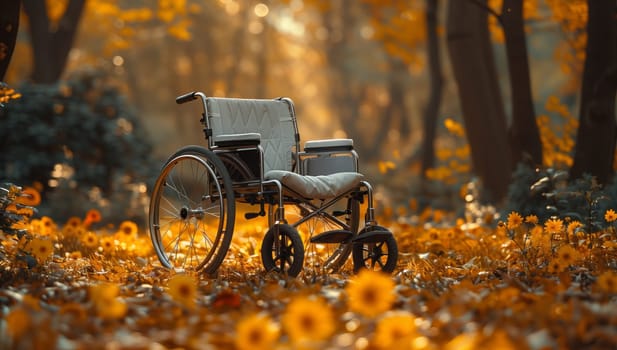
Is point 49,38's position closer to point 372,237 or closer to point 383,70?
point 372,237

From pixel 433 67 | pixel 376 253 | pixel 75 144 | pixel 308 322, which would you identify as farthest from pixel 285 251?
pixel 433 67

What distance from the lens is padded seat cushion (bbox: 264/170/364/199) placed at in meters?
4.14

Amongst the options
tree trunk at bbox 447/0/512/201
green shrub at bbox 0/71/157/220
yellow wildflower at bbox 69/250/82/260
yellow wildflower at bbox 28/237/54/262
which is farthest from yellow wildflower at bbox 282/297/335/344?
green shrub at bbox 0/71/157/220

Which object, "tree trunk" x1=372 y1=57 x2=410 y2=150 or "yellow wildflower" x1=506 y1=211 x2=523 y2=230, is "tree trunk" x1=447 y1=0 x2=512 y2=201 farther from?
"tree trunk" x1=372 y1=57 x2=410 y2=150

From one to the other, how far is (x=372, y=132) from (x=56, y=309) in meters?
25.5

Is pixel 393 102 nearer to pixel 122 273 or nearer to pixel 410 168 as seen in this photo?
pixel 410 168

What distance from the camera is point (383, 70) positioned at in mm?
21234

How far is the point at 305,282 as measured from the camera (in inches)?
148

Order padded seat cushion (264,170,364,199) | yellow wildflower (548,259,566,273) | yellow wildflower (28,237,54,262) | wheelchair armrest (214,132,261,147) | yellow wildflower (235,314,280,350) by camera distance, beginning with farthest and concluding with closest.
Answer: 1. wheelchair armrest (214,132,261,147)
2. padded seat cushion (264,170,364,199)
3. yellow wildflower (28,237,54,262)
4. yellow wildflower (548,259,566,273)
5. yellow wildflower (235,314,280,350)

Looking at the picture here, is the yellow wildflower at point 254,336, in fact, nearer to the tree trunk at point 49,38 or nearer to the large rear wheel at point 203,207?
the large rear wheel at point 203,207

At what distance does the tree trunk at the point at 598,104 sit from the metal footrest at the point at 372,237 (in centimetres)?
222

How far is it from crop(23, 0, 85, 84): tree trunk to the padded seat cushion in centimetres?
592

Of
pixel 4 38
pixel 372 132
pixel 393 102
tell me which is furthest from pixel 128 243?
pixel 372 132

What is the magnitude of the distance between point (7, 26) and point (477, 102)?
4.56 meters
